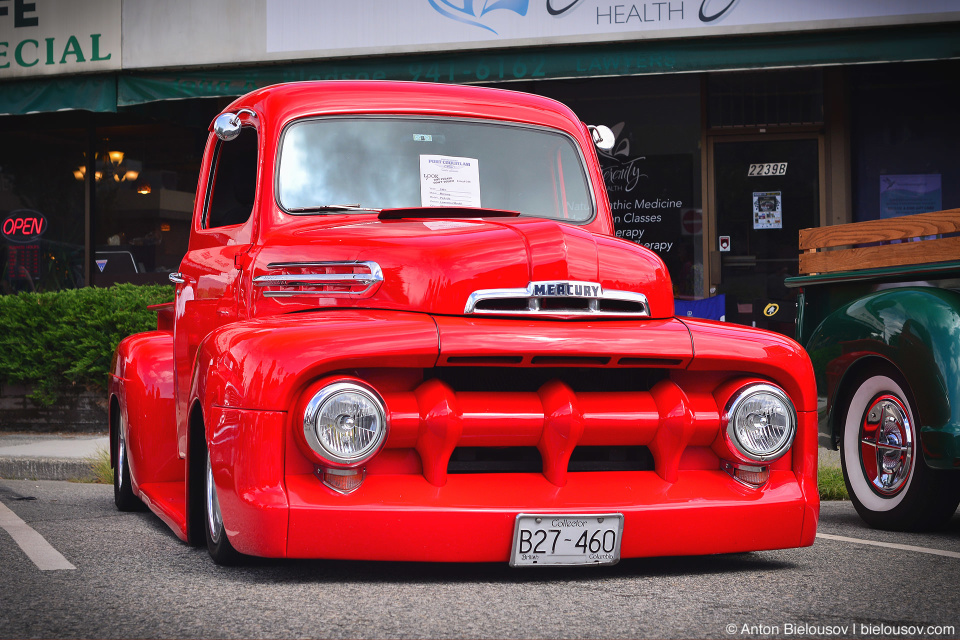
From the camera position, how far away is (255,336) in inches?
153

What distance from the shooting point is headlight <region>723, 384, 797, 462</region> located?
4.07 meters

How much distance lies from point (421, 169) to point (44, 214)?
9.99 metres

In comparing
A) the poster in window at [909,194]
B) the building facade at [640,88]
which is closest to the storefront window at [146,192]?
the building facade at [640,88]

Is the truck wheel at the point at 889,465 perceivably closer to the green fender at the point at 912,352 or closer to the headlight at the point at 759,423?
the green fender at the point at 912,352

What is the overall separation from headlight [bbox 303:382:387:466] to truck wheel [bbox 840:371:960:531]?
275cm

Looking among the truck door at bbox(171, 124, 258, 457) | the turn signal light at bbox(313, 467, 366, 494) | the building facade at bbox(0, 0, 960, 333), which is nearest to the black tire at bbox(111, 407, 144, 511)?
the truck door at bbox(171, 124, 258, 457)

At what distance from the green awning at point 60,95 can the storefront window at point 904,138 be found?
7.52m

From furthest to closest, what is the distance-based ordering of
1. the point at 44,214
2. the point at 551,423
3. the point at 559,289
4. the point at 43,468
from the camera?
the point at 44,214
the point at 43,468
the point at 559,289
the point at 551,423

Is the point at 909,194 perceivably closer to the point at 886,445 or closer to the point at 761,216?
the point at 761,216

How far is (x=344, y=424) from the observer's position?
3.68 metres

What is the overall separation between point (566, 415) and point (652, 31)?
7.53 m

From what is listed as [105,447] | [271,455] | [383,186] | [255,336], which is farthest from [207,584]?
[105,447]

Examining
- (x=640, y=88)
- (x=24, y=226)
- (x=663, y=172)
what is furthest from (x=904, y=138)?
(x=24, y=226)

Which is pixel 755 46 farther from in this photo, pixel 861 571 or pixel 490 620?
pixel 490 620
